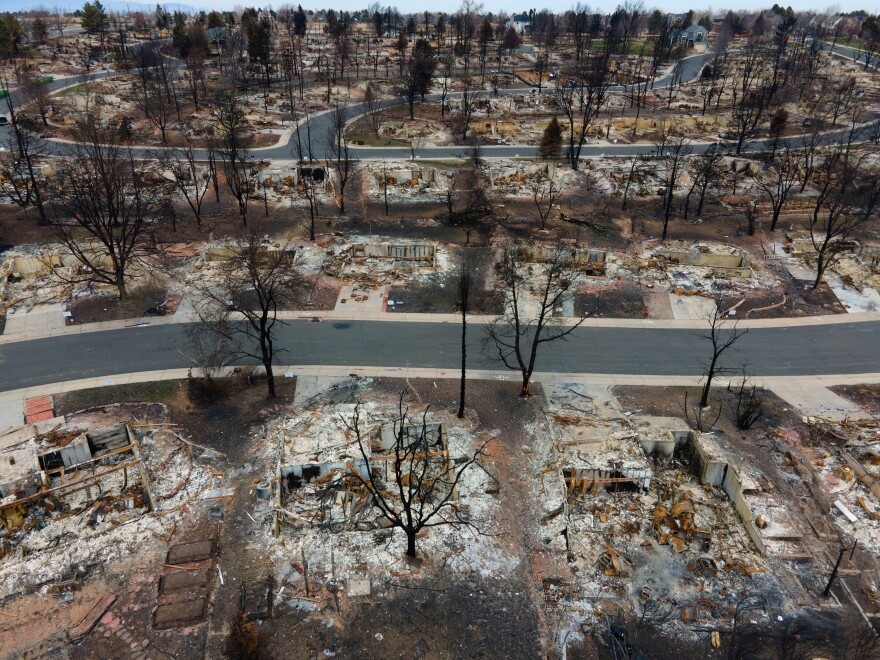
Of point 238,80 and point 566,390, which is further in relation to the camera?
point 238,80

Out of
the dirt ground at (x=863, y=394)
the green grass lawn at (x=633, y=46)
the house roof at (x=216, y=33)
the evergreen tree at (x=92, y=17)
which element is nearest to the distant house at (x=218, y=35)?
the house roof at (x=216, y=33)

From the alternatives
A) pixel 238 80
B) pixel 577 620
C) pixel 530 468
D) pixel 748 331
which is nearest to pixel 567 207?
pixel 748 331

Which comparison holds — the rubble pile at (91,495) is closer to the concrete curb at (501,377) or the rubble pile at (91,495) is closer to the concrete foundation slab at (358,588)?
the concrete curb at (501,377)

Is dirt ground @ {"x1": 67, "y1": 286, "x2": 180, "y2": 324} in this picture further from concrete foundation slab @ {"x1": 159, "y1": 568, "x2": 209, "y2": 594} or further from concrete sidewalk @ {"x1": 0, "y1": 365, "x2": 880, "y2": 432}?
concrete foundation slab @ {"x1": 159, "y1": 568, "x2": 209, "y2": 594}

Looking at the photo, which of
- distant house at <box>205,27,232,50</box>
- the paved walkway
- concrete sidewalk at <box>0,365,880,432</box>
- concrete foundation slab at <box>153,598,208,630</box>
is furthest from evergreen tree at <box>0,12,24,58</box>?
concrete foundation slab at <box>153,598,208,630</box>

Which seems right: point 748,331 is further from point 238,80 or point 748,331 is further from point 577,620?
point 238,80

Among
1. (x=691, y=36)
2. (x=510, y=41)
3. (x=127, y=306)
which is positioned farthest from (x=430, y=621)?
(x=691, y=36)
